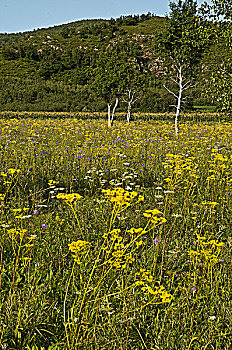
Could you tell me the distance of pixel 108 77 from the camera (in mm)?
18656

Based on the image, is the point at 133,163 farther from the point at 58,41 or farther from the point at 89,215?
the point at 58,41

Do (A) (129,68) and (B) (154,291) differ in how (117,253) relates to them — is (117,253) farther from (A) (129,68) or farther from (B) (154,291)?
(A) (129,68)

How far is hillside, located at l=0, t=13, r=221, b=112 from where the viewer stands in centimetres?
2205

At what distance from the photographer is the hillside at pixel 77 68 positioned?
22.0 m

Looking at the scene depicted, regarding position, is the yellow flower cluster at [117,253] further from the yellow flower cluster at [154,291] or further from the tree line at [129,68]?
the tree line at [129,68]

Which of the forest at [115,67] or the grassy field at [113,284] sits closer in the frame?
the grassy field at [113,284]

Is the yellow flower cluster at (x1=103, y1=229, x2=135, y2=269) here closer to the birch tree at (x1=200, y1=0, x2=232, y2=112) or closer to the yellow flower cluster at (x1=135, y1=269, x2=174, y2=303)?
the yellow flower cluster at (x1=135, y1=269, x2=174, y2=303)

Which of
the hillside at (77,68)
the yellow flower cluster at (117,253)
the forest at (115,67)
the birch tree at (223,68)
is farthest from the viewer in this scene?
the hillside at (77,68)

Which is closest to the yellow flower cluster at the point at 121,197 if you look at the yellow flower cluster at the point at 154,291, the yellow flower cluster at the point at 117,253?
the yellow flower cluster at the point at 117,253

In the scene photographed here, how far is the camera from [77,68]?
222 feet

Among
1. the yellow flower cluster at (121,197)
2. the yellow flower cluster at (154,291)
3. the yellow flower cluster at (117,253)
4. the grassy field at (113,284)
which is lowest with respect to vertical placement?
the grassy field at (113,284)

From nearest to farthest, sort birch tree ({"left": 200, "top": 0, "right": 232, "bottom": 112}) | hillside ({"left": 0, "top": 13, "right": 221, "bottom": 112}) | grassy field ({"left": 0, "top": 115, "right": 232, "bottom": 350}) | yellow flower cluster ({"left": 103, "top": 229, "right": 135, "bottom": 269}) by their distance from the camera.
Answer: yellow flower cluster ({"left": 103, "top": 229, "right": 135, "bottom": 269})
grassy field ({"left": 0, "top": 115, "right": 232, "bottom": 350})
birch tree ({"left": 200, "top": 0, "right": 232, "bottom": 112})
hillside ({"left": 0, "top": 13, "right": 221, "bottom": 112})

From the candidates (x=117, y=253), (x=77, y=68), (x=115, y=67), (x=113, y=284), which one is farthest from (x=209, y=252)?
(x=77, y=68)

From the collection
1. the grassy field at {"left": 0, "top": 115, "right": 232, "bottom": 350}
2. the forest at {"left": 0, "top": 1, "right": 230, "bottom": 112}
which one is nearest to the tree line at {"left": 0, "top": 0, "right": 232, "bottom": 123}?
the forest at {"left": 0, "top": 1, "right": 230, "bottom": 112}
